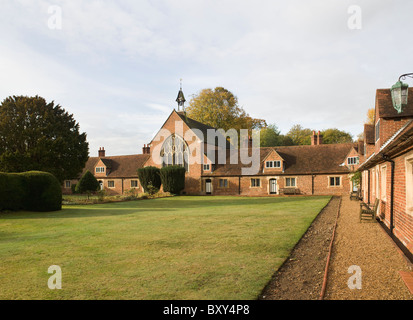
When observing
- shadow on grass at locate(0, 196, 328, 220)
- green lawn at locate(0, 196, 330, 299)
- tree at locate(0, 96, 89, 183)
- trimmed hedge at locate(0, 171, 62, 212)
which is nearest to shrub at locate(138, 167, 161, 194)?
tree at locate(0, 96, 89, 183)

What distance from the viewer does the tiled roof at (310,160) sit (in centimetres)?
3712

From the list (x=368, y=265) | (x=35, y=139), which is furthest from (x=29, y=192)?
(x=368, y=265)

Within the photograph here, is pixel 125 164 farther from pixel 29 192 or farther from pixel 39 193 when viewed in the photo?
pixel 29 192

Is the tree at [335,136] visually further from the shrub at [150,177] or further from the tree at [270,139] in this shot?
the shrub at [150,177]

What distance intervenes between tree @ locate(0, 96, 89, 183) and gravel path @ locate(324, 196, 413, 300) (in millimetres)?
30616

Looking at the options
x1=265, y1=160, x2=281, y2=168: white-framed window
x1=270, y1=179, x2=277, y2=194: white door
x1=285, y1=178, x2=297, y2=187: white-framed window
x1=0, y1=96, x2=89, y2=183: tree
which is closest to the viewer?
x1=0, y1=96, x2=89, y2=183: tree

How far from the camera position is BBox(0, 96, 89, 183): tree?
30953mm

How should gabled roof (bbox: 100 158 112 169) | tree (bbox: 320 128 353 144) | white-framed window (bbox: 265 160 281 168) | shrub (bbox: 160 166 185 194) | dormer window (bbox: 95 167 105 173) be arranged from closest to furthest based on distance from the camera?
1. white-framed window (bbox: 265 160 281 168)
2. shrub (bbox: 160 166 185 194)
3. dormer window (bbox: 95 167 105 173)
4. gabled roof (bbox: 100 158 112 169)
5. tree (bbox: 320 128 353 144)

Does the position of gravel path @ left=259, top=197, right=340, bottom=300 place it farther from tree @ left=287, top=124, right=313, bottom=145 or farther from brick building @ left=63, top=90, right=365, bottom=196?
tree @ left=287, top=124, right=313, bottom=145

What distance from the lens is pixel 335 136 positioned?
→ 221 feet

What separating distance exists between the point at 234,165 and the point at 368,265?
35.7 meters

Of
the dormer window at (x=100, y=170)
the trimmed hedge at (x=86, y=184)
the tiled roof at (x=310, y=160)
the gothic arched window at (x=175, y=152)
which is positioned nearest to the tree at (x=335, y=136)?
the tiled roof at (x=310, y=160)
